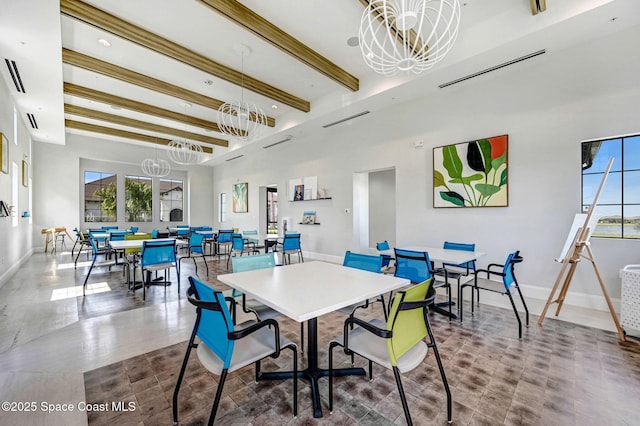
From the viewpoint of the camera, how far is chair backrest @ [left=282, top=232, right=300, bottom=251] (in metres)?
6.13

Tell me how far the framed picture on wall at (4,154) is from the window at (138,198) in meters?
6.12

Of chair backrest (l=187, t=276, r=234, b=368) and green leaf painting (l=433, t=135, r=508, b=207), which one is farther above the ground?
green leaf painting (l=433, t=135, r=508, b=207)

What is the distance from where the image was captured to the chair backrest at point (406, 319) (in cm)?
141

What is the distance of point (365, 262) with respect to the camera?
8.87 ft

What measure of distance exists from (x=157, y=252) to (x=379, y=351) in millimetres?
3800

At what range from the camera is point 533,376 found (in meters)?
2.10

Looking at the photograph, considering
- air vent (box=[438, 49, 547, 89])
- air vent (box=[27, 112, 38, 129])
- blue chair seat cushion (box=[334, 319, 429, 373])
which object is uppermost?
air vent (box=[27, 112, 38, 129])

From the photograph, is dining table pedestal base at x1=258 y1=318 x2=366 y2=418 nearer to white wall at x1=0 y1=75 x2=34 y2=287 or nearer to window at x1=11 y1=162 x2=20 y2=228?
white wall at x1=0 y1=75 x2=34 y2=287

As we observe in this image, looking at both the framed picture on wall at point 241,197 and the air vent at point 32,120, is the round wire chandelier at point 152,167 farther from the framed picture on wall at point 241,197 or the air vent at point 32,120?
the air vent at point 32,120

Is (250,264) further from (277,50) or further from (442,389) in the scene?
(277,50)

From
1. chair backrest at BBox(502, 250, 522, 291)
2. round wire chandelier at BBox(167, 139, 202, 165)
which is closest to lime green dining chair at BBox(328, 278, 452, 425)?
chair backrest at BBox(502, 250, 522, 291)

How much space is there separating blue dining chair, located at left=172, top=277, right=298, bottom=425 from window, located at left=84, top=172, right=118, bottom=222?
1107 cm

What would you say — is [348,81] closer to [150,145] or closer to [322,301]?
[322,301]

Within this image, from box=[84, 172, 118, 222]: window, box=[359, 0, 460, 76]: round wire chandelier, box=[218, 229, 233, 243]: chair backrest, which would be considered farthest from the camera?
box=[84, 172, 118, 222]: window
